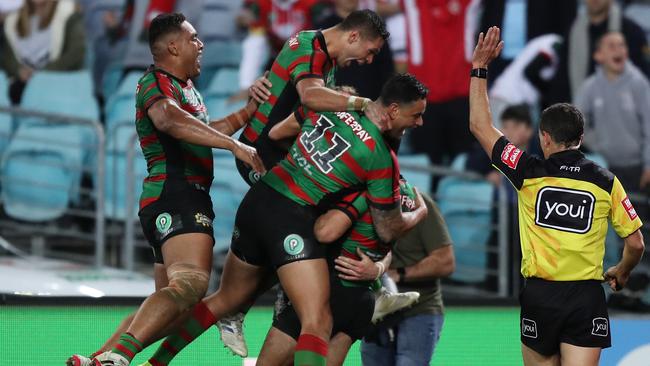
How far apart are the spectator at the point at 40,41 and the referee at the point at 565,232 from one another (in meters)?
6.69

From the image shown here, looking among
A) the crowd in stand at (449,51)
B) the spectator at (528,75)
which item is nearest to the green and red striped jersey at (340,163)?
the crowd in stand at (449,51)

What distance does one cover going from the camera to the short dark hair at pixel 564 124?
22.4 feet

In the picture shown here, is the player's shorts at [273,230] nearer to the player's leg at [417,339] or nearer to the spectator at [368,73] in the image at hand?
the player's leg at [417,339]

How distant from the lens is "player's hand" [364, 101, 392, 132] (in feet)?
23.4

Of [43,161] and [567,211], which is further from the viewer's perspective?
[43,161]

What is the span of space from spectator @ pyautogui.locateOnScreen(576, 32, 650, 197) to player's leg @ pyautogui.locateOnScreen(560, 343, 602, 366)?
5242 mm

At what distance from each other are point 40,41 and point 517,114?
4.67m

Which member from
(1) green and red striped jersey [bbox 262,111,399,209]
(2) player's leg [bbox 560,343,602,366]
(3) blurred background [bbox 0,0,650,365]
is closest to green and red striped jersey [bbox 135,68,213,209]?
(1) green and red striped jersey [bbox 262,111,399,209]

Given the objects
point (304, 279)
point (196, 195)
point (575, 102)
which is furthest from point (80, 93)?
point (304, 279)

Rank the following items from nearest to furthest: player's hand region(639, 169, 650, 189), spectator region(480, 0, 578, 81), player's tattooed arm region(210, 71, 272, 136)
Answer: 1. player's tattooed arm region(210, 71, 272, 136)
2. player's hand region(639, 169, 650, 189)
3. spectator region(480, 0, 578, 81)

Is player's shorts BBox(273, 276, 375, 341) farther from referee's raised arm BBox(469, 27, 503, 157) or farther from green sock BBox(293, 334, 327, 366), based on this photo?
referee's raised arm BBox(469, 27, 503, 157)

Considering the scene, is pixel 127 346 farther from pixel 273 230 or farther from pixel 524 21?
pixel 524 21

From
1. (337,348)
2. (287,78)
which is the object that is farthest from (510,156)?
(287,78)

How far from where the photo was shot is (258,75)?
12.4m
